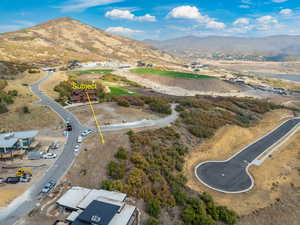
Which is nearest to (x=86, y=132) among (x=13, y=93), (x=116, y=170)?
(x=116, y=170)

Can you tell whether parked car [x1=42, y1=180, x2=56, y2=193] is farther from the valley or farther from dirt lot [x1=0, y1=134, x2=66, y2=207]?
dirt lot [x1=0, y1=134, x2=66, y2=207]

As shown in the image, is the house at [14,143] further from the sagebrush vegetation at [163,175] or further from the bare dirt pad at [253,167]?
the bare dirt pad at [253,167]

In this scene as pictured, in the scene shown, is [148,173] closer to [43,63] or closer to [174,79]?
[174,79]

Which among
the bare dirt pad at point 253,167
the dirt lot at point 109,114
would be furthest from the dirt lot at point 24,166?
the bare dirt pad at point 253,167

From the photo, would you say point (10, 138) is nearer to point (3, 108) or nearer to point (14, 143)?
point (14, 143)

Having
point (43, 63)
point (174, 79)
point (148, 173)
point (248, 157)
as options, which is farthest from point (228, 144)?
point (43, 63)

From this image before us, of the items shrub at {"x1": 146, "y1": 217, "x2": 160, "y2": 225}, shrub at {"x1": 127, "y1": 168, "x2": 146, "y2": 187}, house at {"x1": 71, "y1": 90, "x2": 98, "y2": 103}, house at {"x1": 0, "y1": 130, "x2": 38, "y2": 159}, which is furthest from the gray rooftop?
house at {"x1": 71, "y1": 90, "x2": 98, "y2": 103}

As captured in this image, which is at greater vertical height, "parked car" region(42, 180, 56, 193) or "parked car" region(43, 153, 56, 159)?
"parked car" region(43, 153, 56, 159)
